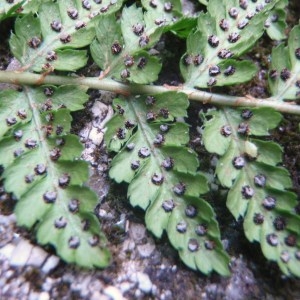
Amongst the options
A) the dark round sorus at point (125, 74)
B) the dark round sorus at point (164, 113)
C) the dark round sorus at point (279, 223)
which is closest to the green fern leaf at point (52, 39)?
the dark round sorus at point (125, 74)

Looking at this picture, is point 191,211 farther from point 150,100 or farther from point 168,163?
point 150,100

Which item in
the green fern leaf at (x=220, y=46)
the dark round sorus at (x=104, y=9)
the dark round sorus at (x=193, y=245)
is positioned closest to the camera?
the dark round sorus at (x=193, y=245)

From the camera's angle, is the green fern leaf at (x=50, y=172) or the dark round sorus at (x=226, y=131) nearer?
the green fern leaf at (x=50, y=172)

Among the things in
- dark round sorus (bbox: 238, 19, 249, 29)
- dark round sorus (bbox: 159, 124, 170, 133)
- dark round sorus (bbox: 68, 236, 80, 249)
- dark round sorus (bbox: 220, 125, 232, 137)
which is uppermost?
dark round sorus (bbox: 238, 19, 249, 29)

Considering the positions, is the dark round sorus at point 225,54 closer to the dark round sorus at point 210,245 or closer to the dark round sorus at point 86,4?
the dark round sorus at point 86,4

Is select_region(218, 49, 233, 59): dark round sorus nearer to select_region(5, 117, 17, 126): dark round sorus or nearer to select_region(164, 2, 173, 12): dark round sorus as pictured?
select_region(164, 2, 173, 12): dark round sorus

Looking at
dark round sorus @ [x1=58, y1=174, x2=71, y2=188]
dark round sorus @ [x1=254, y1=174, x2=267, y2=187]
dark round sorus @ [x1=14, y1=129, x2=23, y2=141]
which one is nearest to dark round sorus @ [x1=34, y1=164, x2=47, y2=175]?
dark round sorus @ [x1=58, y1=174, x2=71, y2=188]
